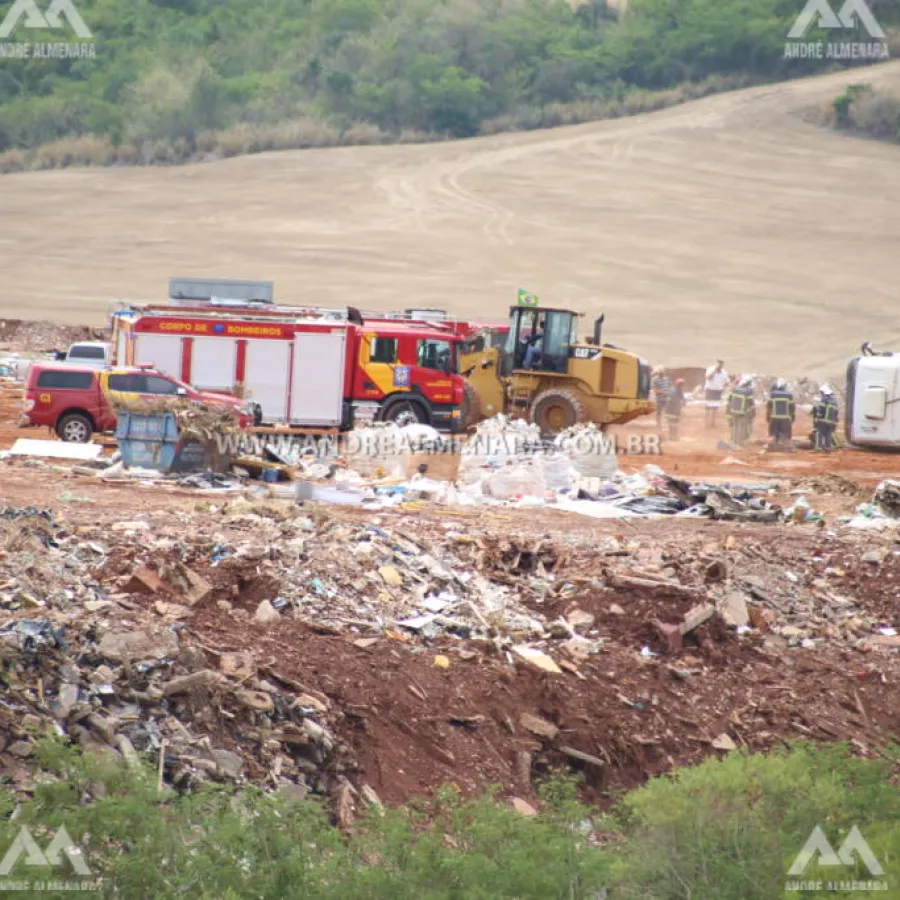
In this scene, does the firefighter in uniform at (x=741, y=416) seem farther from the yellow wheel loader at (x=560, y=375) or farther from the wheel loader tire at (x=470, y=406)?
the wheel loader tire at (x=470, y=406)

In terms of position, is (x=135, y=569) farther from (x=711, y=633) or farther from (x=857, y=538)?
(x=857, y=538)

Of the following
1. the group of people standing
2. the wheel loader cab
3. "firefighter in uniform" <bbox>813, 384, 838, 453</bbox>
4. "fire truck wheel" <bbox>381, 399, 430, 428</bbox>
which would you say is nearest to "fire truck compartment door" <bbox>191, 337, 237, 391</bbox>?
"fire truck wheel" <bbox>381, 399, 430, 428</bbox>

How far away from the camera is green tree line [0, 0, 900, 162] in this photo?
3265 inches

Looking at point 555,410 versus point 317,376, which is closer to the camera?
point 317,376

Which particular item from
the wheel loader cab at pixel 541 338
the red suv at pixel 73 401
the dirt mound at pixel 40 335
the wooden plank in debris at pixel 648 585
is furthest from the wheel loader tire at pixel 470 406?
the dirt mound at pixel 40 335

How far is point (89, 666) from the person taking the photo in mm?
10891

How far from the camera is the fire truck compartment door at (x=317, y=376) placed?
2542 centimetres

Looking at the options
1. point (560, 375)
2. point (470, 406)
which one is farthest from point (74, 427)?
point (560, 375)

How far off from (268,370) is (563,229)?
145 feet

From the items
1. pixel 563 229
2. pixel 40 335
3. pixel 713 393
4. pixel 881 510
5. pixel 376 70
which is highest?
pixel 376 70

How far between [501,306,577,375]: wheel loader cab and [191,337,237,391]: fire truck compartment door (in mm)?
5018

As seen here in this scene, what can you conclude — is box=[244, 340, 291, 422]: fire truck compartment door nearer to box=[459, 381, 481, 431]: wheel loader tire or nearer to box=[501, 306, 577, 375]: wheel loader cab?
box=[459, 381, 481, 431]: wheel loader tire

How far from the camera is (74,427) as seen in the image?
78.4ft

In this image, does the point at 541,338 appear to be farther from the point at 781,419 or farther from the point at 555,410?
the point at 781,419
